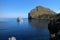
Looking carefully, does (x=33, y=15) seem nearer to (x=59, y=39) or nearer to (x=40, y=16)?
(x=40, y=16)

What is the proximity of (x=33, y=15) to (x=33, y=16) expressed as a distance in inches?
52.1

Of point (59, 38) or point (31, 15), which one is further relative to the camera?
point (31, 15)

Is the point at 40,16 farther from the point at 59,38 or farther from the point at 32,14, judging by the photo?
the point at 59,38

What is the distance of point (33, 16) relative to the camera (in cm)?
19975

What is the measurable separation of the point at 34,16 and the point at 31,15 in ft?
13.7

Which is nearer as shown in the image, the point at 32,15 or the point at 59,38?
the point at 59,38

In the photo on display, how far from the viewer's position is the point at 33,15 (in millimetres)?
199875

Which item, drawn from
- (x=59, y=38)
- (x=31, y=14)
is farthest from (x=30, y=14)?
(x=59, y=38)

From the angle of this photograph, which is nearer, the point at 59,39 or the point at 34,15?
the point at 59,39

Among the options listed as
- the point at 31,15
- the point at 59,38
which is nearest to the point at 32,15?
the point at 31,15

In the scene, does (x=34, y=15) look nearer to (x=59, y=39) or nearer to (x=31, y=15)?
(x=31, y=15)

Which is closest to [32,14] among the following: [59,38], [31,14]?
[31,14]

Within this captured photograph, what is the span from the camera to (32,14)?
652 ft

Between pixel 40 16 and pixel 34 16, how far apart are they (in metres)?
7.87
